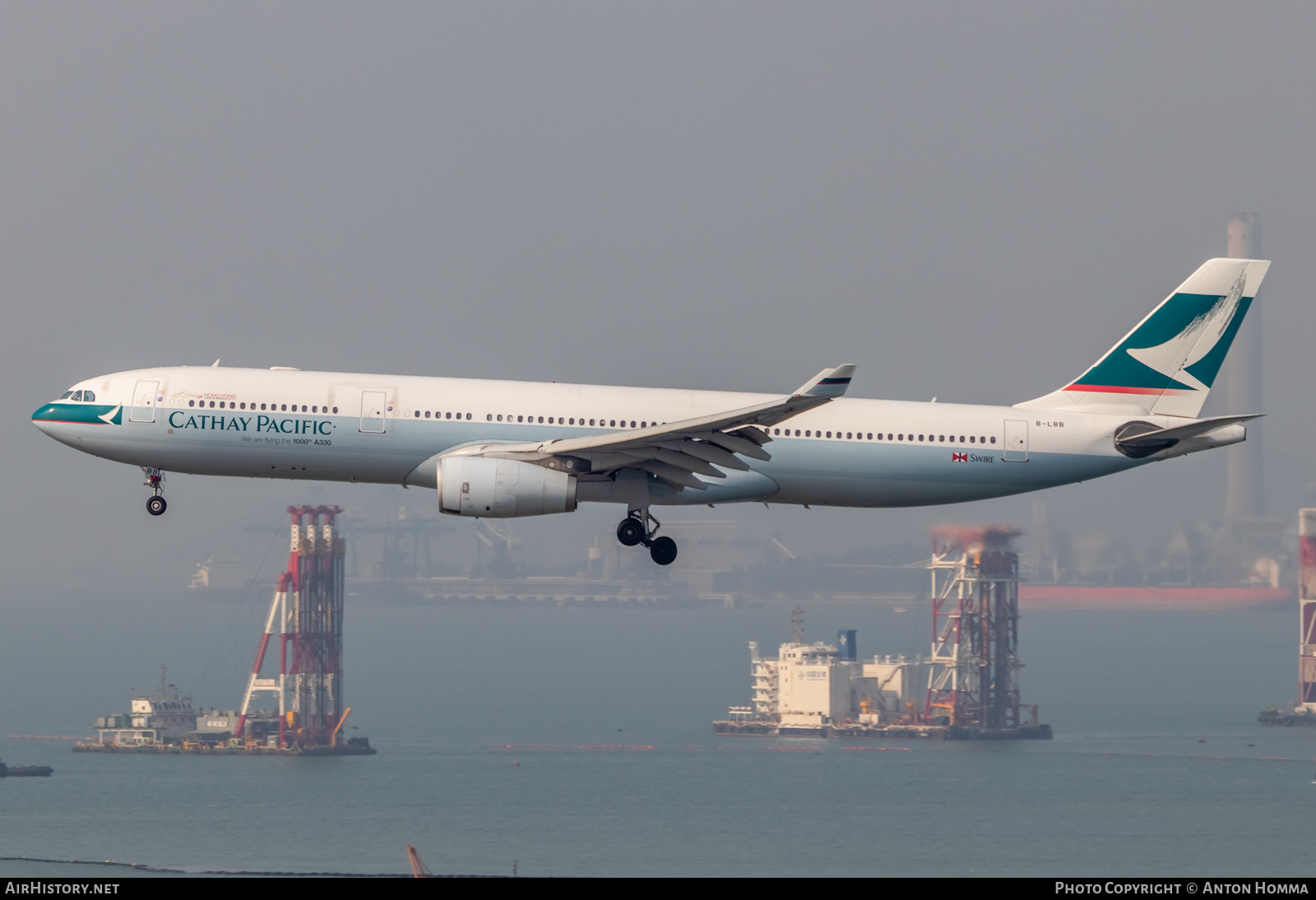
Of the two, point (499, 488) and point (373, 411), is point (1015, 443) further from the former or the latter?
point (373, 411)

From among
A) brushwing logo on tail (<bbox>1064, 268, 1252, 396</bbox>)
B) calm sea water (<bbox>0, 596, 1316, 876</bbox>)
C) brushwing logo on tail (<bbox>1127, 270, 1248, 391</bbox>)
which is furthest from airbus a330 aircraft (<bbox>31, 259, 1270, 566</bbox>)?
calm sea water (<bbox>0, 596, 1316, 876</bbox>)

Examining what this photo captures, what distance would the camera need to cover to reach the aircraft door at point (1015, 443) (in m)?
42.3

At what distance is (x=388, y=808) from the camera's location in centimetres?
13700

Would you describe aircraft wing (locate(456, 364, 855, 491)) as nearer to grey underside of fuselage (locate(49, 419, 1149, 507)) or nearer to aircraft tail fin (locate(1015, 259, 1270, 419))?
grey underside of fuselage (locate(49, 419, 1149, 507))

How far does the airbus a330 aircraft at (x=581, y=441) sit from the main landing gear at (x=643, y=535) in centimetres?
6

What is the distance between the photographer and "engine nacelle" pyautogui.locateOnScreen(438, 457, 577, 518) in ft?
127

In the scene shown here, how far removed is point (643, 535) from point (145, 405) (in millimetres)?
14121

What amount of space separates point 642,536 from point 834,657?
134438 mm

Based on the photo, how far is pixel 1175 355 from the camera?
44.5 metres

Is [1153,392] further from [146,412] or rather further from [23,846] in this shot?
[23,846]

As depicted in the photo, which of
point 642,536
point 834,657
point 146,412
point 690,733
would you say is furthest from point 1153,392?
point 690,733

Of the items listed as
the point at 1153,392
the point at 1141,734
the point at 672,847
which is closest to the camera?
the point at 1153,392

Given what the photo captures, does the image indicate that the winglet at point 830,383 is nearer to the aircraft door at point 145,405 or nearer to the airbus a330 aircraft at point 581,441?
the airbus a330 aircraft at point 581,441

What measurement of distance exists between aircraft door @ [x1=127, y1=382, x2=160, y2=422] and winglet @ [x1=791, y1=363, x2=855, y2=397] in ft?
58.5
